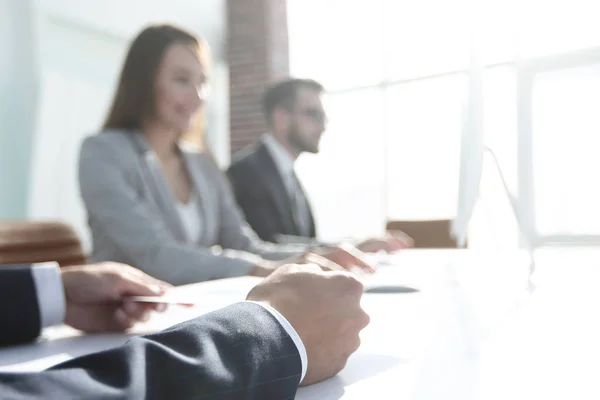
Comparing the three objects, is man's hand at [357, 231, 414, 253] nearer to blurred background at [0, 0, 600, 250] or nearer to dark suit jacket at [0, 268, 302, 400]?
blurred background at [0, 0, 600, 250]

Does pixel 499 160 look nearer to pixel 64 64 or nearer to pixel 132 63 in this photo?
pixel 132 63

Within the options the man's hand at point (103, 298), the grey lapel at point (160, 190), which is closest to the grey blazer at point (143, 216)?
the grey lapel at point (160, 190)

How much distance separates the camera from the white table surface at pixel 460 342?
0.35 meters

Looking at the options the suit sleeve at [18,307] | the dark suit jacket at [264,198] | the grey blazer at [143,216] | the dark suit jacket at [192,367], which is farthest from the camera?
the dark suit jacket at [264,198]

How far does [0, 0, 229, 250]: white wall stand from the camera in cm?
311

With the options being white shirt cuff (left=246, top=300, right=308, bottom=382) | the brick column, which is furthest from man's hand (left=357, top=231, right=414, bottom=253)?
the brick column

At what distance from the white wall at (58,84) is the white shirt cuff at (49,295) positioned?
8.95 feet

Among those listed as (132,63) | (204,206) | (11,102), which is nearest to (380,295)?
(204,206)

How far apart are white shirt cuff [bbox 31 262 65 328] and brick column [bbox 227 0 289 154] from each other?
3.82 meters

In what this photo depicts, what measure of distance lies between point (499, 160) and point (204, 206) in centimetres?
88

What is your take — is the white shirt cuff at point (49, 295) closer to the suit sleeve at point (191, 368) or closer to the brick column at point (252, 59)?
the suit sleeve at point (191, 368)

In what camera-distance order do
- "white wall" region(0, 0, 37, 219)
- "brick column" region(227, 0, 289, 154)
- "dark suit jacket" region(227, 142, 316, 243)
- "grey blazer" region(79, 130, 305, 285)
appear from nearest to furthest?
"grey blazer" region(79, 130, 305, 285), "dark suit jacket" region(227, 142, 316, 243), "white wall" region(0, 0, 37, 219), "brick column" region(227, 0, 289, 154)

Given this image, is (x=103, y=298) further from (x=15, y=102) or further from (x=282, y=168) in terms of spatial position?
(x=15, y=102)

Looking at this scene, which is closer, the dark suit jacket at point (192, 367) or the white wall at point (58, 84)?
the dark suit jacket at point (192, 367)
